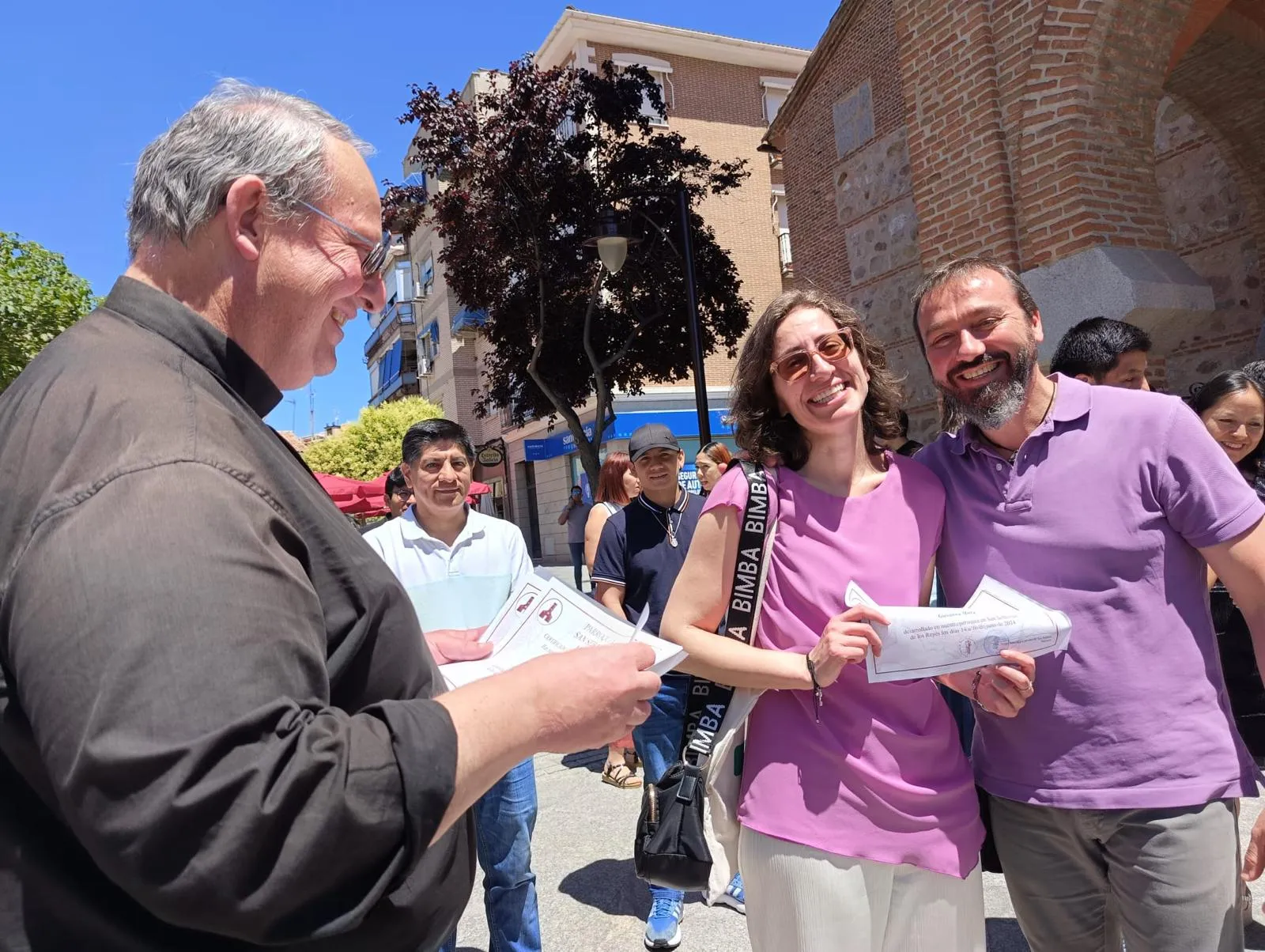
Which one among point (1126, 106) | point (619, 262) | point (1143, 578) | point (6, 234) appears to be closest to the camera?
point (1143, 578)

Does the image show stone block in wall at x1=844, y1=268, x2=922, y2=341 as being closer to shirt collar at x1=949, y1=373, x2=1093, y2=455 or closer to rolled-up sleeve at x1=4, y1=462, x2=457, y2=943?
shirt collar at x1=949, y1=373, x2=1093, y2=455

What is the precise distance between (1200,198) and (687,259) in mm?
5229

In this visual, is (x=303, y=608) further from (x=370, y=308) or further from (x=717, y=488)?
(x=717, y=488)

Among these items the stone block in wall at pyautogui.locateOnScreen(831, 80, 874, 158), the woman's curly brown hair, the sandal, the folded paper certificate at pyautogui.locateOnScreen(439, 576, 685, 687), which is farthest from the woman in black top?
the stone block in wall at pyautogui.locateOnScreen(831, 80, 874, 158)

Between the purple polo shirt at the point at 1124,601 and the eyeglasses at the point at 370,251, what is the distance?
1579 mm

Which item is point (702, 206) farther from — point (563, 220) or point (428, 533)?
point (428, 533)

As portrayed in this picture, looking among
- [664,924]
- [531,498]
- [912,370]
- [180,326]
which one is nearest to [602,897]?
[664,924]

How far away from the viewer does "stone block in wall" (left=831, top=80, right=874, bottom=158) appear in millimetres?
9375

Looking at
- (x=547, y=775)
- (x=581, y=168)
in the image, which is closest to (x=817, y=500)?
(x=547, y=775)

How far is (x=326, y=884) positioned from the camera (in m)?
0.81

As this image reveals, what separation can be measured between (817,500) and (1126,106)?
5420mm

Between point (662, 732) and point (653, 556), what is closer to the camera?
point (662, 732)

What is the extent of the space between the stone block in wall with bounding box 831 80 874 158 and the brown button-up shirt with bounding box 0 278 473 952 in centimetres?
972

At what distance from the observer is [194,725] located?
0.75 metres
